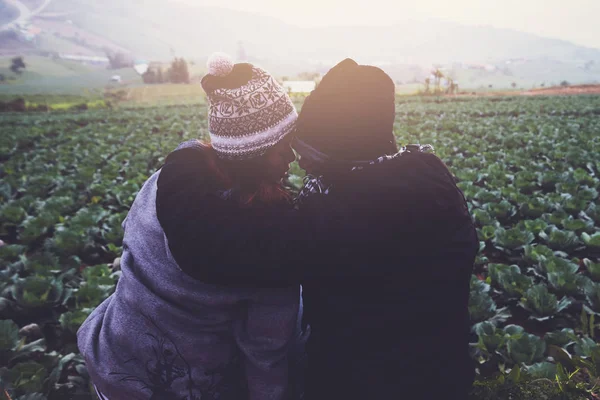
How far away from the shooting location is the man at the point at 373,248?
119cm

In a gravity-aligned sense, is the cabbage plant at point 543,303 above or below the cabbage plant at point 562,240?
below

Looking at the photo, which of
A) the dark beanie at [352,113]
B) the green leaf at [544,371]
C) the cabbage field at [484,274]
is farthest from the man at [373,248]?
the green leaf at [544,371]

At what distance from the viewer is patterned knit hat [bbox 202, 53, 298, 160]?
1.41 m

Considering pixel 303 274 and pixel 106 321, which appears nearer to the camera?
pixel 303 274

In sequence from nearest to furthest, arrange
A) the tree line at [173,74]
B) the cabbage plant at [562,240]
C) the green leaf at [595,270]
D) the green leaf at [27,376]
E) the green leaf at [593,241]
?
the green leaf at [27,376], the green leaf at [595,270], the green leaf at [593,241], the cabbage plant at [562,240], the tree line at [173,74]

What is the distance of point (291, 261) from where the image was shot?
1235 millimetres

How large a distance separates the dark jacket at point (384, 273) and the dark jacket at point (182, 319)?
0.50 ft

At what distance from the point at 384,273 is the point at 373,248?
112mm

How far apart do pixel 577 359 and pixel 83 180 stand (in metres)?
8.37

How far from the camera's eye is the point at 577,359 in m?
2.31

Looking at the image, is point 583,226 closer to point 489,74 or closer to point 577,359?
point 577,359

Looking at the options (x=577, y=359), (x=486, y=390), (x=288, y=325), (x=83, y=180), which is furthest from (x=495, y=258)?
(x=83, y=180)

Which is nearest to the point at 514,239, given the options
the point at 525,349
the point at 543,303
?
the point at 543,303

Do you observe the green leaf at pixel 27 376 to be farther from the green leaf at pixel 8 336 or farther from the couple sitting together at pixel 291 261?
A: the couple sitting together at pixel 291 261
